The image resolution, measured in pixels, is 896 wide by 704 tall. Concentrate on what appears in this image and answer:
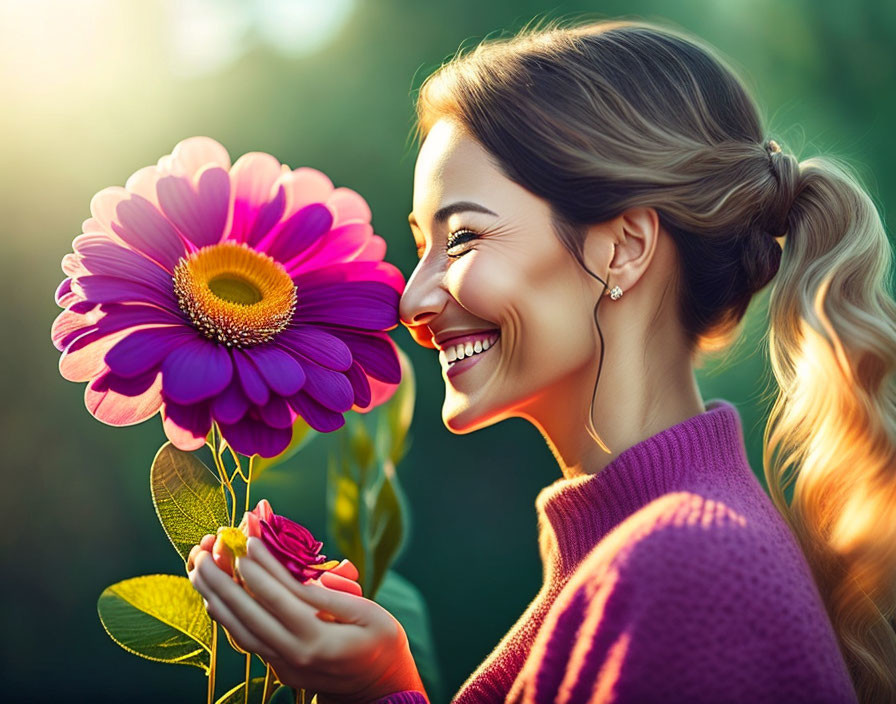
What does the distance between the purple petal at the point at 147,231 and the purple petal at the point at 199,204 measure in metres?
0.01

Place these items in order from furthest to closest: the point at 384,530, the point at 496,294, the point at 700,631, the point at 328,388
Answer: the point at 384,530 < the point at 496,294 < the point at 328,388 < the point at 700,631

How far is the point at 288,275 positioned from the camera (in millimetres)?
813

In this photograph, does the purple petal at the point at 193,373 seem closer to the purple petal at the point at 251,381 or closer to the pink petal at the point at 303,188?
the purple petal at the point at 251,381

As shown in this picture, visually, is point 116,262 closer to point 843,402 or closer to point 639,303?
point 639,303

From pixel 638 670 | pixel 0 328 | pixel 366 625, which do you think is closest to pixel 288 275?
pixel 366 625

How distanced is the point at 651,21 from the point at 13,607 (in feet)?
4.81

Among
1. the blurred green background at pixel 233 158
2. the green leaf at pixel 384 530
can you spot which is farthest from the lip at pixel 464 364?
the blurred green background at pixel 233 158

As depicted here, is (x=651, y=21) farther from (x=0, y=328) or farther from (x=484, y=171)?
(x=0, y=328)

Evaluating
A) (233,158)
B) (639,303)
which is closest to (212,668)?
(639,303)

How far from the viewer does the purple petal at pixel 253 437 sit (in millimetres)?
690

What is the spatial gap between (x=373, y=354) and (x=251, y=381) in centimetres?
16

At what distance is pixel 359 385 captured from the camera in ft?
2.62

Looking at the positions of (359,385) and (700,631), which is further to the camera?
(359,385)

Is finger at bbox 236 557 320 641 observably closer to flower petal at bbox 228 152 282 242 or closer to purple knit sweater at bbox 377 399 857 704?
purple knit sweater at bbox 377 399 857 704
